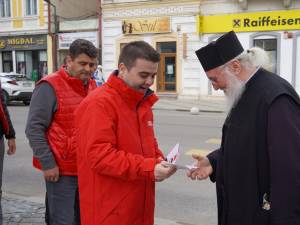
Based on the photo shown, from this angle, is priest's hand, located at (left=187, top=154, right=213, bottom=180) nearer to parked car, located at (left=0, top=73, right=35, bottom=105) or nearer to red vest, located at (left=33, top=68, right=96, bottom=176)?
red vest, located at (left=33, top=68, right=96, bottom=176)

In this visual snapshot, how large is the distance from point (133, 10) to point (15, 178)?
697 inches

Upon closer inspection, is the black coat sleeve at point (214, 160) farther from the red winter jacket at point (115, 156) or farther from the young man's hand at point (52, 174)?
the young man's hand at point (52, 174)

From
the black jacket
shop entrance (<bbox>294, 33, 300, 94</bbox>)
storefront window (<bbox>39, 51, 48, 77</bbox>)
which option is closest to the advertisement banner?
storefront window (<bbox>39, 51, 48, 77</bbox>)

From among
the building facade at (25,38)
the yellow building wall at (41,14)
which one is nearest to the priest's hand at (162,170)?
the building facade at (25,38)

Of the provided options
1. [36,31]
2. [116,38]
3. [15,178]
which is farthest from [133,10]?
[15,178]

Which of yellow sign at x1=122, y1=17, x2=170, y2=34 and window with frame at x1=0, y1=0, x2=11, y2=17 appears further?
window with frame at x1=0, y1=0, x2=11, y2=17

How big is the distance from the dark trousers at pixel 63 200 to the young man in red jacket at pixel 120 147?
721 mm

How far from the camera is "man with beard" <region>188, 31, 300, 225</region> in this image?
6.93ft

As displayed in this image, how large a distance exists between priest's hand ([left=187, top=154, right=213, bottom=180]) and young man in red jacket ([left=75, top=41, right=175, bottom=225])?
34 cm

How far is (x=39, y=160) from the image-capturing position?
3301mm

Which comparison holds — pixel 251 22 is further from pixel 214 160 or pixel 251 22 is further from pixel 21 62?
pixel 214 160

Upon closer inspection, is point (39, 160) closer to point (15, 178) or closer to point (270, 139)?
point (270, 139)

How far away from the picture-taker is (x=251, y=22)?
67.2 feet

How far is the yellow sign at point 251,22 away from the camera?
19688 mm
